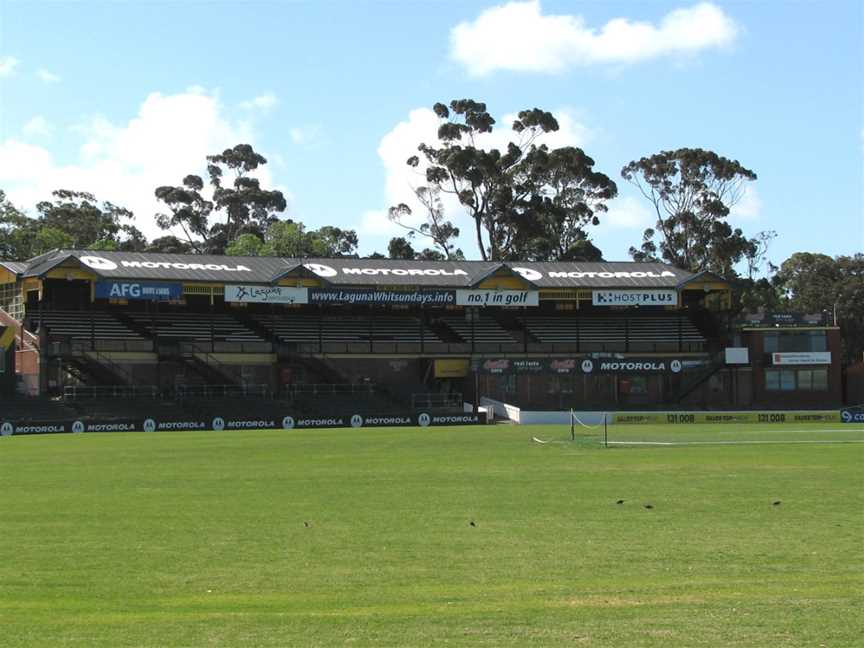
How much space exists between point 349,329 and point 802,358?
100ft

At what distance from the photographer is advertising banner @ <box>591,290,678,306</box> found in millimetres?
76812

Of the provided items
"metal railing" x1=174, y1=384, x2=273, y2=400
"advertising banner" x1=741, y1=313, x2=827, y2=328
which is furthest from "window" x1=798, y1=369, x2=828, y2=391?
"metal railing" x1=174, y1=384, x2=273, y2=400

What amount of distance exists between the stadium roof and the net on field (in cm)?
2097

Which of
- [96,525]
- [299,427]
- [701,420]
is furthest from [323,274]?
[96,525]

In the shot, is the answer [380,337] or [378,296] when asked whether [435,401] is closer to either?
[380,337]

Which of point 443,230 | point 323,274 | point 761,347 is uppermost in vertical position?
point 443,230

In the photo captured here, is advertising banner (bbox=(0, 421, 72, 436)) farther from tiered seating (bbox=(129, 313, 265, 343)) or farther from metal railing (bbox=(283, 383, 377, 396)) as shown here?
tiered seating (bbox=(129, 313, 265, 343))

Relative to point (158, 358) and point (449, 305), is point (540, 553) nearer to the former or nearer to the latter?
point (158, 358)

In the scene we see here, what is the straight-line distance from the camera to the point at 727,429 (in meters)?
48.5

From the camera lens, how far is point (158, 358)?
220 ft

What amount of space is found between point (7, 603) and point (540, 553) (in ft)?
19.5

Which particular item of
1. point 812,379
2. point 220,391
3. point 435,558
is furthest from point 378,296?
point 435,558

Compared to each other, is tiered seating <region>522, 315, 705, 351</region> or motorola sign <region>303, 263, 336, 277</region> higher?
motorola sign <region>303, 263, 336, 277</region>

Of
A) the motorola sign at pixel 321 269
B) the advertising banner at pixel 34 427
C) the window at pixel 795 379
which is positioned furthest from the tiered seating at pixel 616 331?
the advertising banner at pixel 34 427
